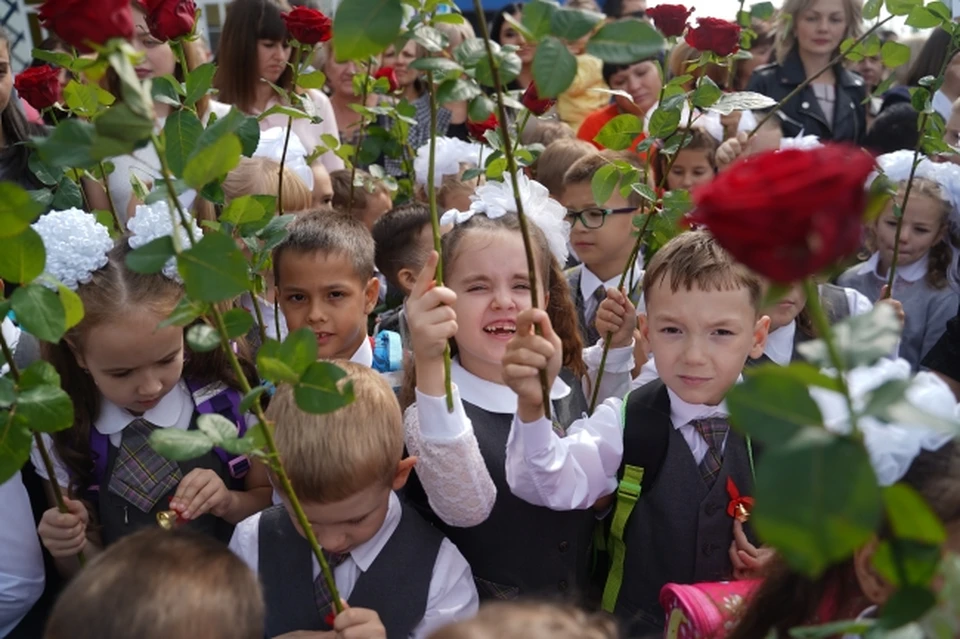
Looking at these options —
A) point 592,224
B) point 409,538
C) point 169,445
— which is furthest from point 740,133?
point 169,445

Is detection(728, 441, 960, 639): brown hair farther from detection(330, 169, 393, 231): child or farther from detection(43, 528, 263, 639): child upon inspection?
detection(330, 169, 393, 231): child

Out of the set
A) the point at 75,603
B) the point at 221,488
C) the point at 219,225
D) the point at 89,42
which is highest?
the point at 89,42

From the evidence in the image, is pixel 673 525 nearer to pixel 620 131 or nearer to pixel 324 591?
pixel 324 591

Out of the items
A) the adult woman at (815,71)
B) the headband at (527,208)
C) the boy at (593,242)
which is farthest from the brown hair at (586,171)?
the adult woman at (815,71)

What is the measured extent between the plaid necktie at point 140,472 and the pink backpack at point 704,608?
41.8 inches

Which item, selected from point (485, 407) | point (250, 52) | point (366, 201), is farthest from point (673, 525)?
point (250, 52)

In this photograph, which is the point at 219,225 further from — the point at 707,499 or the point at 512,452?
the point at 707,499

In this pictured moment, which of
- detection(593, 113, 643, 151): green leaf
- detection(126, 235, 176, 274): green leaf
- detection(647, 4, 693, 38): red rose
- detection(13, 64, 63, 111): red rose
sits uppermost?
detection(647, 4, 693, 38): red rose

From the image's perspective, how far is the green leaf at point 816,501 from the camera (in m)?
0.67

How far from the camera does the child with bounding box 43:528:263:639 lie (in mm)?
1272

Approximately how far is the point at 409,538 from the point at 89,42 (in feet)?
3.96

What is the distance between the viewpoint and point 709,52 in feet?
7.25

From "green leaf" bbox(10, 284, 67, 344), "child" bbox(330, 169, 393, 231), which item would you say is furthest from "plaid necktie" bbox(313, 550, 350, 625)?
"child" bbox(330, 169, 393, 231)

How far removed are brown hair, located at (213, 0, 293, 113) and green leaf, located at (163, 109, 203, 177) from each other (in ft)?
7.57
